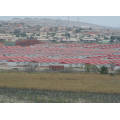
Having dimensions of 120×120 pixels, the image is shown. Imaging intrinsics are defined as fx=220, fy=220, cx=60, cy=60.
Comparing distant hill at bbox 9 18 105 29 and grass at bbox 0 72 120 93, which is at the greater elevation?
distant hill at bbox 9 18 105 29

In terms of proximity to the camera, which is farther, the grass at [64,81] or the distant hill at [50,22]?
the distant hill at [50,22]

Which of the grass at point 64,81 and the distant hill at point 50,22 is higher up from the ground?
the distant hill at point 50,22

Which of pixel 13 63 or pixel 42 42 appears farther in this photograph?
pixel 42 42

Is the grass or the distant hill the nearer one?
the grass

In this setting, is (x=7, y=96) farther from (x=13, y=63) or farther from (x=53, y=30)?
(x=53, y=30)

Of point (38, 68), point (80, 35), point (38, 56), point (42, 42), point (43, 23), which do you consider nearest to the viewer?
point (38, 68)

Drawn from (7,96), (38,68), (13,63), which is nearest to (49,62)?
(38,68)

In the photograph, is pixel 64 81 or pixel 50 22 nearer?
pixel 64 81

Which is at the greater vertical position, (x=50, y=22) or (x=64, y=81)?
(x=50, y=22)
